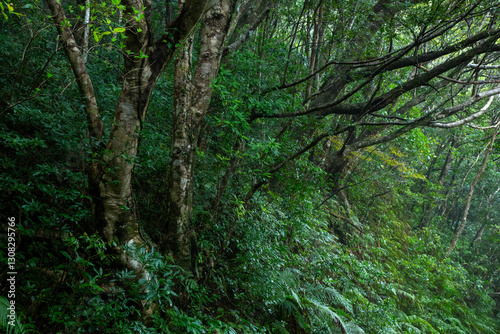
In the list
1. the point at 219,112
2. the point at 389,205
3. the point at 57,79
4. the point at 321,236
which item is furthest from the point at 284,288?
the point at 389,205

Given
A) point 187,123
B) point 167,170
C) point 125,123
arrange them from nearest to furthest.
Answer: point 125,123, point 187,123, point 167,170

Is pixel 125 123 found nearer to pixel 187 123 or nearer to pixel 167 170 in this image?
pixel 187 123

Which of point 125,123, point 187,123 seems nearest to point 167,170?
point 187,123

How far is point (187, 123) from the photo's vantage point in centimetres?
362

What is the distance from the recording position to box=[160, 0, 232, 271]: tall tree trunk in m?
3.54

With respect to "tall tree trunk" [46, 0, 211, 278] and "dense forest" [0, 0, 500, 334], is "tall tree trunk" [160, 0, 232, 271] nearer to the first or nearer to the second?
"dense forest" [0, 0, 500, 334]

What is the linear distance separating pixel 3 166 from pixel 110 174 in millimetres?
871

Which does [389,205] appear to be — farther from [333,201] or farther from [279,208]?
[279,208]

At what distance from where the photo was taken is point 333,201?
10.1 meters

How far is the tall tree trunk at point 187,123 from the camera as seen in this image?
354cm

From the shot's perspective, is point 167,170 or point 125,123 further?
point 167,170

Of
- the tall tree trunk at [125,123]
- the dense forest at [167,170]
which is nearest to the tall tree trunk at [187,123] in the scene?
the dense forest at [167,170]

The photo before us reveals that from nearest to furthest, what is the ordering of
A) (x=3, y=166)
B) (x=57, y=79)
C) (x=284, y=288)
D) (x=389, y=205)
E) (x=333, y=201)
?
1. (x=3, y=166)
2. (x=57, y=79)
3. (x=284, y=288)
4. (x=333, y=201)
5. (x=389, y=205)

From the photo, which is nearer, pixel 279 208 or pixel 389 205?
pixel 279 208
